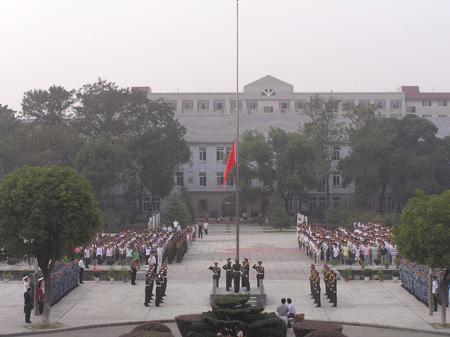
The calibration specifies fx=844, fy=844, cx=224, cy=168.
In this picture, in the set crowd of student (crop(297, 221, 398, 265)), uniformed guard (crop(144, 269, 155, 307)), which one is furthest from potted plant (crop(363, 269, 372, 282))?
uniformed guard (crop(144, 269, 155, 307))

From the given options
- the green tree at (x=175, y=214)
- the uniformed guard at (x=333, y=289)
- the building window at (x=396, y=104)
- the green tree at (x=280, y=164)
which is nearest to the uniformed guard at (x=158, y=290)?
the uniformed guard at (x=333, y=289)

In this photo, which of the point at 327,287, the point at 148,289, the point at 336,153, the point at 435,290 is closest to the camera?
the point at 435,290

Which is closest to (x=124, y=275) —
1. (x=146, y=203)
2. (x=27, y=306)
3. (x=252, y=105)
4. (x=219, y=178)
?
(x=27, y=306)

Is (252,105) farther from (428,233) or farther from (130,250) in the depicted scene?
(428,233)

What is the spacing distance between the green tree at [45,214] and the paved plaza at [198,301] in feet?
7.38

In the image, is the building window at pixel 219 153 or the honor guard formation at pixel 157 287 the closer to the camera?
the honor guard formation at pixel 157 287

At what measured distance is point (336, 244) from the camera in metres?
41.2

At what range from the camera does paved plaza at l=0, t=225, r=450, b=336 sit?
25172 mm

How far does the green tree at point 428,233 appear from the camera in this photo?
22.9 meters

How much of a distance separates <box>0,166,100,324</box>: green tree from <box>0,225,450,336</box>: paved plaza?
225 cm

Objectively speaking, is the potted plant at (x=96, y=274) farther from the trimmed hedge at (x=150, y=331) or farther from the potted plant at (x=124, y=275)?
the trimmed hedge at (x=150, y=331)

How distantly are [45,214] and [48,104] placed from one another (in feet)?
181

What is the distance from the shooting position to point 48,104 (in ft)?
252

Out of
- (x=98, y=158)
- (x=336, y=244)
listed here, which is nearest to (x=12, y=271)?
(x=336, y=244)
